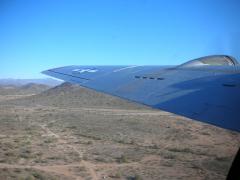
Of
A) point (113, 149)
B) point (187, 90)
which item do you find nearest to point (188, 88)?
point (187, 90)

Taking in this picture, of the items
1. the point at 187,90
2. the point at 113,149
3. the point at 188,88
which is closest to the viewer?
the point at 187,90

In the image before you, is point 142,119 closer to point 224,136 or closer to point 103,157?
point 224,136

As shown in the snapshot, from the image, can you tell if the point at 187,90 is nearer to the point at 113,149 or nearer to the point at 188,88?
the point at 188,88

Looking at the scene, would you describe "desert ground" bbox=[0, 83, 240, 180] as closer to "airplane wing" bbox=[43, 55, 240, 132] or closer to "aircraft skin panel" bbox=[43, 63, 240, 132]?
"airplane wing" bbox=[43, 55, 240, 132]

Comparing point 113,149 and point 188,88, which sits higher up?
point 188,88

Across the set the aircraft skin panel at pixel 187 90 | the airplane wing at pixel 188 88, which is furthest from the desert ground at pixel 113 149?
the aircraft skin panel at pixel 187 90

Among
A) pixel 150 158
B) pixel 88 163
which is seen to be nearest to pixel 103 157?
pixel 88 163

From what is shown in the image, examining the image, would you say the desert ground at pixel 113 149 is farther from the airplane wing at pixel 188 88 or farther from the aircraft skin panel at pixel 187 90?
the aircraft skin panel at pixel 187 90

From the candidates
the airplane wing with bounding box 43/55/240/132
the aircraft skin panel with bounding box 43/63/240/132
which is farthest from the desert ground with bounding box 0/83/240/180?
the aircraft skin panel with bounding box 43/63/240/132
